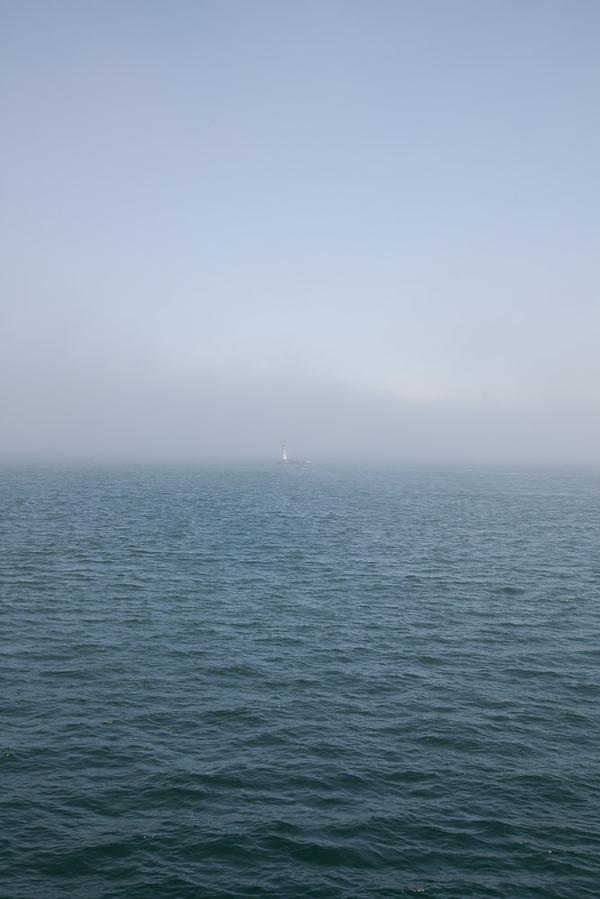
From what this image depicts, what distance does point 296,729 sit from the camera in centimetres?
3966

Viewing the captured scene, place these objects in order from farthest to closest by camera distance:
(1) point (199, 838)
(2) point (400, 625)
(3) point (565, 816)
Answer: (2) point (400, 625)
(3) point (565, 816)
(1) point (199, 838)

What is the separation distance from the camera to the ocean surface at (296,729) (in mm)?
27578

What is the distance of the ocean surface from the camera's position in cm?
2758

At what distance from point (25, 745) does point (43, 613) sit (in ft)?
85.8

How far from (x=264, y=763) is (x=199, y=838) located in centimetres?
710

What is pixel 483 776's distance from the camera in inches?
1366

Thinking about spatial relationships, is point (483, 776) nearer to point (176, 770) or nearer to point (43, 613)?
point (176, 770)

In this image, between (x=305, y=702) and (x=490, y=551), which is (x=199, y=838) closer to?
(x=305, y=702)

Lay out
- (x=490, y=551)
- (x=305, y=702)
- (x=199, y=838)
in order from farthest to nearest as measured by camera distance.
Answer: (x=490, y=551) < (x=305, y=702) < (x=199, y=838)

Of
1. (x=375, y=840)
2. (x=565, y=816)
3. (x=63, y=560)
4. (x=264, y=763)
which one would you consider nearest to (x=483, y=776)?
(x=565, y=816)

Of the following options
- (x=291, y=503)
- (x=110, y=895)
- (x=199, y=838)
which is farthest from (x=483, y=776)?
(x=291, y=503)

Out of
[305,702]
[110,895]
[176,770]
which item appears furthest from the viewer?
[305,702]

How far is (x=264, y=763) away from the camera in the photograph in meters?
35.5

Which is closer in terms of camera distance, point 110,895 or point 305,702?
point 110,895
